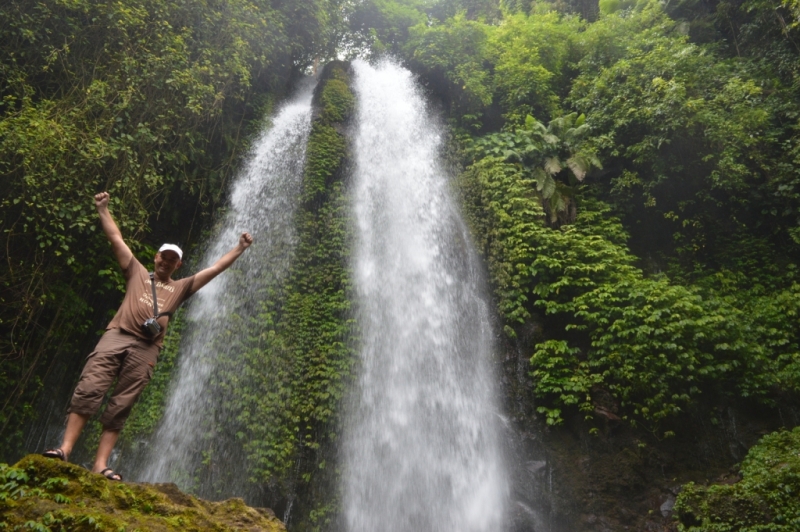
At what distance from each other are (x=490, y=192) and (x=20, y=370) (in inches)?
299

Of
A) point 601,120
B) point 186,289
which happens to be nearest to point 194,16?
point 186,289

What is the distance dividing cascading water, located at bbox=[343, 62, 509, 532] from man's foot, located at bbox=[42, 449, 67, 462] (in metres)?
3.89

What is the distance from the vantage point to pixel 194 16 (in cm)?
851

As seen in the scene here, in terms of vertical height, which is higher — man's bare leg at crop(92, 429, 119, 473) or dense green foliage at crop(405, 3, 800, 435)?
dense green foliage at crop(405, 3, 800, 435)

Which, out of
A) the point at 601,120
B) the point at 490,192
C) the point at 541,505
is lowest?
the point at 541,505

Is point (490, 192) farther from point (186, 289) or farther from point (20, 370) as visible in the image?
point (20, 370)

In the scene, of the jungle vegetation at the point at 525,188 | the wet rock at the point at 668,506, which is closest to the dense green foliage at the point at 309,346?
the jungle vegetation at the point at 525,188

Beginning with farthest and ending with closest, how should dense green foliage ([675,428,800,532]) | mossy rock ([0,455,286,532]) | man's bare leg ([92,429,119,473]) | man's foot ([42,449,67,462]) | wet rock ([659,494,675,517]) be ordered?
wet rock ([659,494,675,517]), dense green foliage ([675,428,800,532]), man's bare leg ([92,429,119,473]), man's foot ([42,449,67,462]), mossy rock ([0,455,286,532])

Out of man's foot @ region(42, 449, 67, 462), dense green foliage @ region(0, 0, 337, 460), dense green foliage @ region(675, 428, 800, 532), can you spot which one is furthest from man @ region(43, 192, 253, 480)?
dense green foliage @ region(675, 428, 800, 532)

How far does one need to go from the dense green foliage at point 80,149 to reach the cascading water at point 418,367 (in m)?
3.32

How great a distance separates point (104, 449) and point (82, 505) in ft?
2.54

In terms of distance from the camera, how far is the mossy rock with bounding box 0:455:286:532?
2.10m

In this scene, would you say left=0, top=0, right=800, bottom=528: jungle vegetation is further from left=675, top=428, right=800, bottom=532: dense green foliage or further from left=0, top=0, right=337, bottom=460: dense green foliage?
left=675, top=428, right=800, bottom=532: dense green foliage

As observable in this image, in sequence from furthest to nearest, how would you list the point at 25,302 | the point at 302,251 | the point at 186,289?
the point at 302,251 < the point at 25,302 < the point at 186,289
